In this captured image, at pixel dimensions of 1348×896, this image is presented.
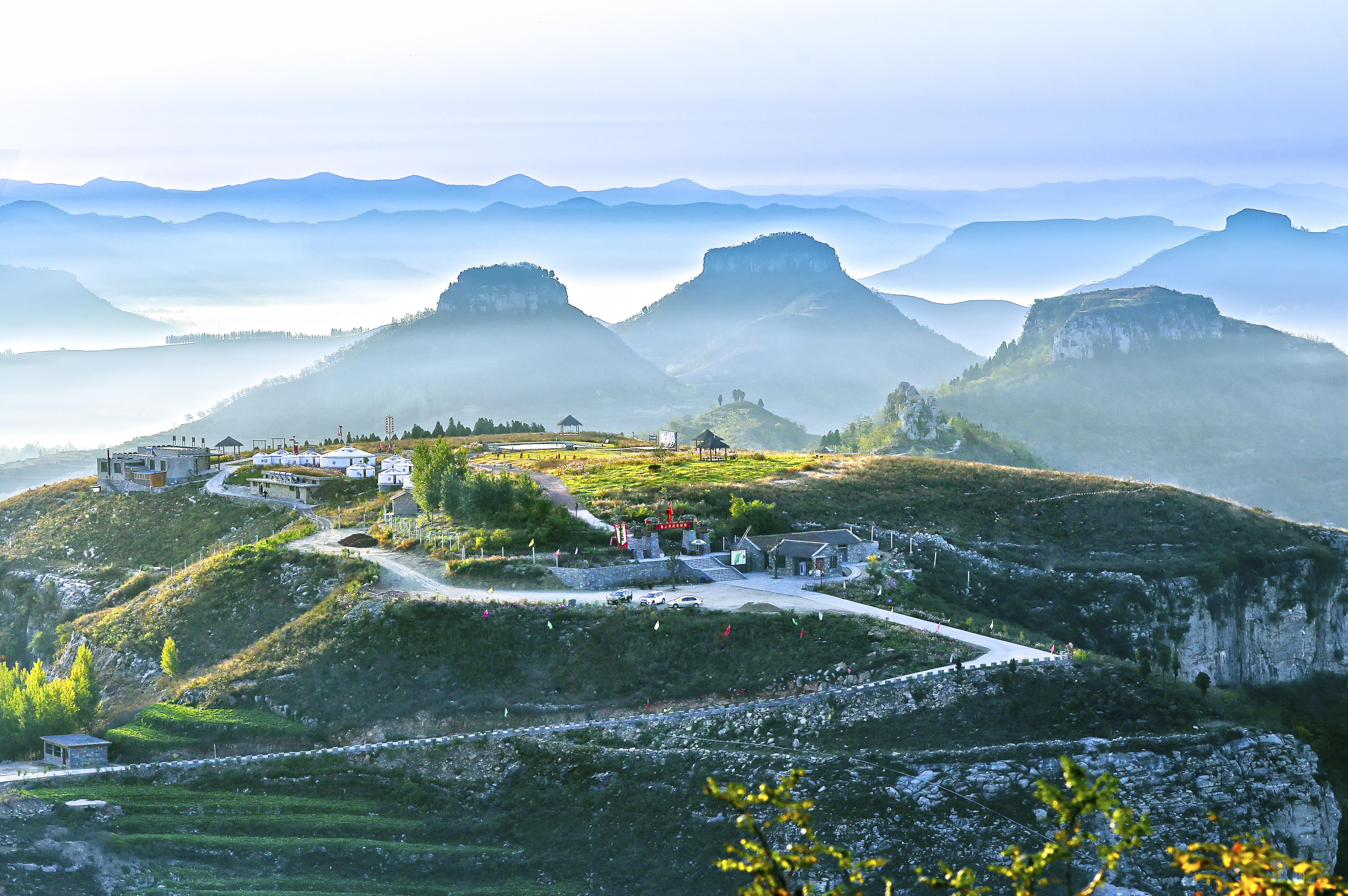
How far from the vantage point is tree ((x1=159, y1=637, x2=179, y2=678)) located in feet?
213

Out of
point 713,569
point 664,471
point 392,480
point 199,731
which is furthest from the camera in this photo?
point 664,471

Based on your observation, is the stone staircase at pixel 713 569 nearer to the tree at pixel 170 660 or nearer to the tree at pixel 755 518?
the tree at pixel 755 518

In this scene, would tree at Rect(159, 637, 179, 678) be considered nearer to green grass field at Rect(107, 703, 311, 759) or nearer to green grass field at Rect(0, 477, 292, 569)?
green grass field at Rect(107, 703, 311, 759)

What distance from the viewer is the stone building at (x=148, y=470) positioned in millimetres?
106312

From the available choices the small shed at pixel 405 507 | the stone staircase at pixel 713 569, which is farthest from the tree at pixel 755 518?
the small shed at pixel 405 507

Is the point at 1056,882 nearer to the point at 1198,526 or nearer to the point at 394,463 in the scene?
the point at 1198,526

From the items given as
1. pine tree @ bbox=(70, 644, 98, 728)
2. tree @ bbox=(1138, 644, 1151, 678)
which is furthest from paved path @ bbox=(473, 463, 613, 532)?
tree @ bbox=(1138, 644, 1151, 678)

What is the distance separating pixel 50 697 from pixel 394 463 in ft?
145

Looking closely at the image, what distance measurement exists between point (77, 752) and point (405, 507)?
35.5m

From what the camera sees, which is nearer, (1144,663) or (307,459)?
(1144,663)

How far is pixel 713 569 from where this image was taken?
232 ft

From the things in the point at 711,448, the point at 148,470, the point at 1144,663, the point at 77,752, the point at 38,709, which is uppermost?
the point at 711,448

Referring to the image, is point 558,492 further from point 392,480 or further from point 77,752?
point 77,752

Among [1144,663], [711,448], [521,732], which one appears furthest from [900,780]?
[711,448]
